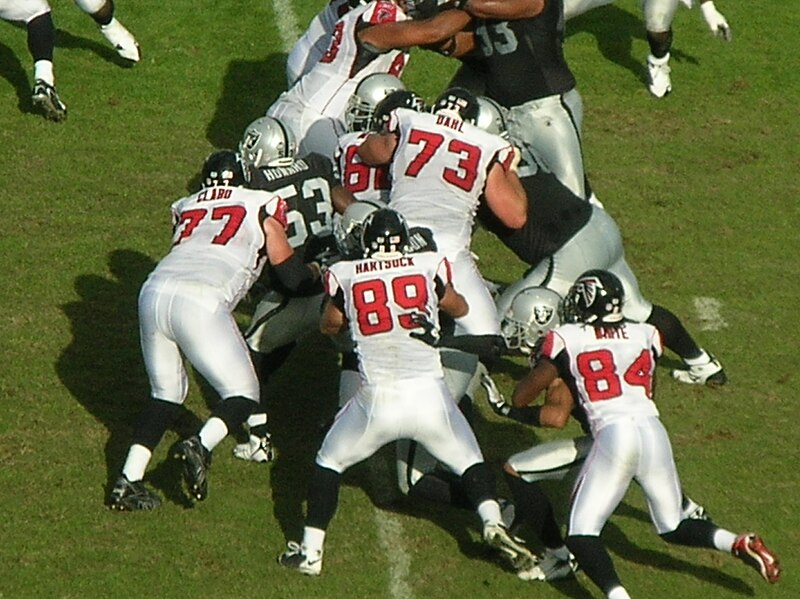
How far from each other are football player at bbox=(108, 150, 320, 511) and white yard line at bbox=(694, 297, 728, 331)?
9.14 ft

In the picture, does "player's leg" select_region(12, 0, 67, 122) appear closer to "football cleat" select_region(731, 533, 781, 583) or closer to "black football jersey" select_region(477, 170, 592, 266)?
"black football jersey" select_region(477, 170, 592, 266)

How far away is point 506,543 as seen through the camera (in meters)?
7.19

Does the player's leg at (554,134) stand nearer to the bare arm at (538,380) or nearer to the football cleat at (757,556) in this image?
the bare arm at (538,380)

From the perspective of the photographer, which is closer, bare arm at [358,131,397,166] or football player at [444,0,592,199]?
bare arm at [358,131,397,166]

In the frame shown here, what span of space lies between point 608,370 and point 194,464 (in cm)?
190

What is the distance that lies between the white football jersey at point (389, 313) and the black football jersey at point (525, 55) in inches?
97.9

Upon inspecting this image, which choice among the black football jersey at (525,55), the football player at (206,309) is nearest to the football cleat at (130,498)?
the football player at (206,309)

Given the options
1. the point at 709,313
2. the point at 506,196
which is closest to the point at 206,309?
the point at 506,196

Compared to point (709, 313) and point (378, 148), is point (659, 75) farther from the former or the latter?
point (378, 148)

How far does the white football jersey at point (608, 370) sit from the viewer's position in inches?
283

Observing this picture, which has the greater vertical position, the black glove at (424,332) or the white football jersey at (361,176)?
the black glove at (424,332)

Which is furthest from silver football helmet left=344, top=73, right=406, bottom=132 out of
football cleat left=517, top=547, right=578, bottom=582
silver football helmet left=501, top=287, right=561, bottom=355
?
football cleat left=517, top=547, right=578, bottom=582

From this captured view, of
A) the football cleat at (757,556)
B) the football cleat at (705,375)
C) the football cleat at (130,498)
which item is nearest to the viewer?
the football cleat at (757,556)

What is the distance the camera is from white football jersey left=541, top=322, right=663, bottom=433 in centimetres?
720
